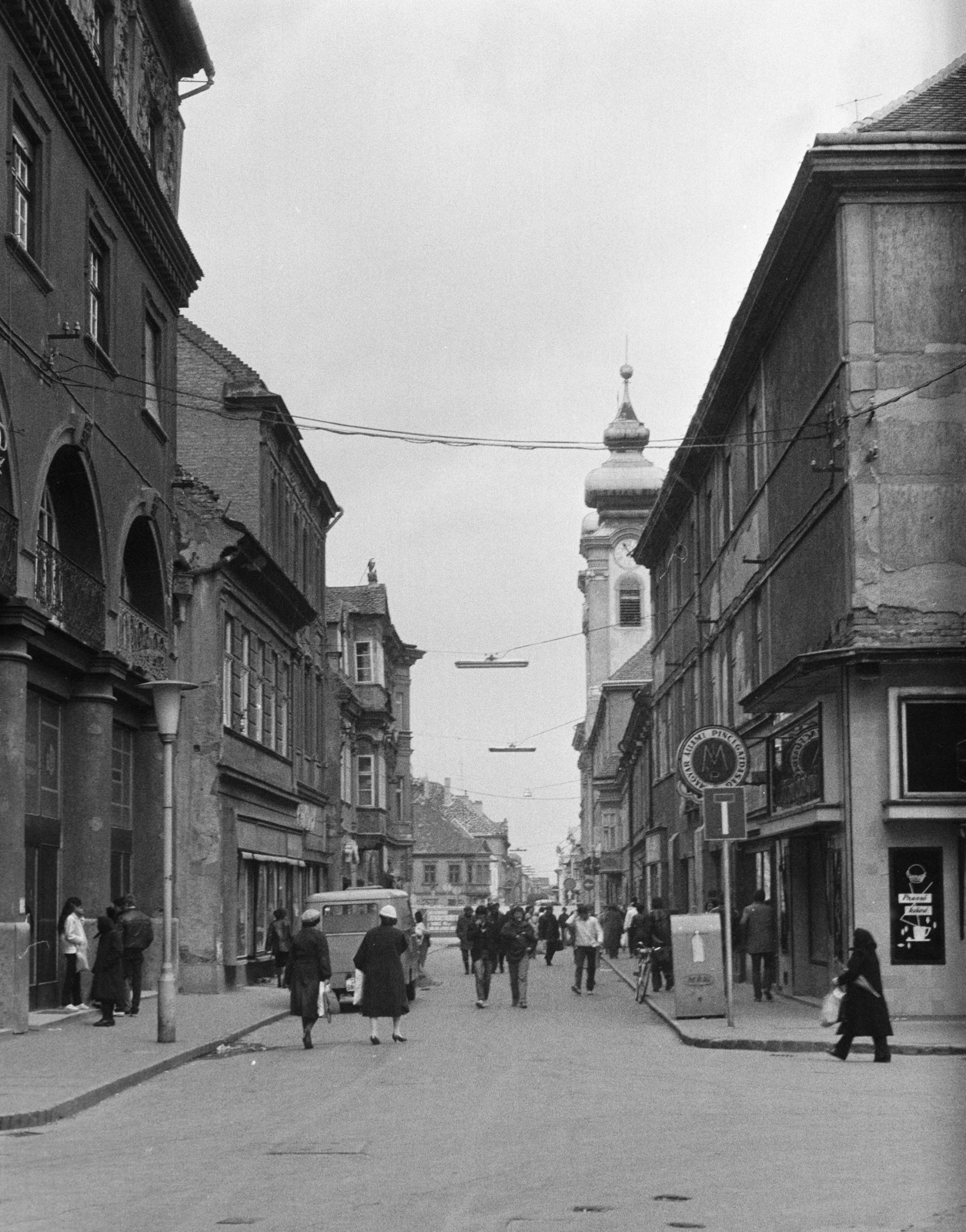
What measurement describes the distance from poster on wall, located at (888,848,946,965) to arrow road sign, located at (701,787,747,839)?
261 centimetres

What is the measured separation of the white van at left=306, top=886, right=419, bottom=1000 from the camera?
29500 mm

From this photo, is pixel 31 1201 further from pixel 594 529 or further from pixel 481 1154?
pixel 594 529

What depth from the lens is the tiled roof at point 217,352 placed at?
4303 cm

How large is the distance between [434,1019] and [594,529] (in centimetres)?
9448

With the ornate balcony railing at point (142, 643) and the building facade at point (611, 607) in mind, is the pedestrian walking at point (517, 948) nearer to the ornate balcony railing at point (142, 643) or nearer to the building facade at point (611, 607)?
the ornate balcony railing at point (142, 643)

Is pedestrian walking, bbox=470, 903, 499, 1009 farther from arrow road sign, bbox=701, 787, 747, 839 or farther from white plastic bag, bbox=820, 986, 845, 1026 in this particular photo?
white plastic bag, bbox=820, 986, 845, 1026

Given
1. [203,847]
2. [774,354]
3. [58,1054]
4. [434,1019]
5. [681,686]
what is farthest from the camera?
[681,686]

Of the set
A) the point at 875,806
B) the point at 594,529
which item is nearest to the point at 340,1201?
the point at 875,806

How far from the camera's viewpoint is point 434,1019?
2791 cm

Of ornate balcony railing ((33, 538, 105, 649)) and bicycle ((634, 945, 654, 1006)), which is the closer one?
ornate balcony railing ((33, 538, 105, 649))

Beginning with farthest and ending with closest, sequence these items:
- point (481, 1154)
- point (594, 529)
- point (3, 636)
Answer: point (594, 529) → point (3, 636) → point (481, 1154)

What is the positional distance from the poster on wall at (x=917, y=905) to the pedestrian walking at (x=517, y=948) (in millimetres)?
8225

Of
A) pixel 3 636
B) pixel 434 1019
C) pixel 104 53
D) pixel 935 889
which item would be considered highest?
pixel 104 53

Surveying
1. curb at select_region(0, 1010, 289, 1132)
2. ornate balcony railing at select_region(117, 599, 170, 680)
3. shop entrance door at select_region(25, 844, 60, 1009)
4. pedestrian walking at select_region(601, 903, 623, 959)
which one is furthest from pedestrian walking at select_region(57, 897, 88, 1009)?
pedestrian walking at select_region(601, 903, 623, 959)
